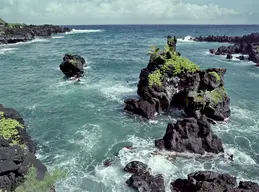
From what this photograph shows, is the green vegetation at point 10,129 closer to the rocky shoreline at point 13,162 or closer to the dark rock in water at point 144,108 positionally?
the rocky shoreline at point 13,162

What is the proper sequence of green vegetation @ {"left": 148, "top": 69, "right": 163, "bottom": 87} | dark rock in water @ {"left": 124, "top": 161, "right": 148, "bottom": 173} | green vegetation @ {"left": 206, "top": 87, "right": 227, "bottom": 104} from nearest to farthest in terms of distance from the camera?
dark rock in water @ {"left": 124, "top": 161, "right": 148, "bottom": 173} → green vegetation @ {"left": 206, "top": 87, "right": 227, "bottom": 104} → green vegetation @ {"left": 148, "top": 69, "right": 163, "bottom": 87}

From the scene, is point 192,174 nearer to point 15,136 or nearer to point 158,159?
point 158,159

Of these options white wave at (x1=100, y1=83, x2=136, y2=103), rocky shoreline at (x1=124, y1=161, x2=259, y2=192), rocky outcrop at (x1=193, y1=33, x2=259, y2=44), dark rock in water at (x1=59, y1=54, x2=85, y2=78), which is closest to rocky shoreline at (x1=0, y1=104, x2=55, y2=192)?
rocky shoreline at (x1=124, y1=161, x2=259, y2=192)

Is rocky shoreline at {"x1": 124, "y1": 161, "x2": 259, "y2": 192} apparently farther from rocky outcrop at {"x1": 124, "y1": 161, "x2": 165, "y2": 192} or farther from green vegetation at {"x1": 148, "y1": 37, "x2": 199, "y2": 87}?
green vegetation at {"x1": 148, "y1": 37, "x2": 199, "y2": 87}

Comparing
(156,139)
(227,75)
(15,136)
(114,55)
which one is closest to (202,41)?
(114,55)

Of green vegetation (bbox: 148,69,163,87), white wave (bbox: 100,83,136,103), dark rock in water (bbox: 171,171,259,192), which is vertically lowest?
dark rock in water (bbox: 171,171,259,192)

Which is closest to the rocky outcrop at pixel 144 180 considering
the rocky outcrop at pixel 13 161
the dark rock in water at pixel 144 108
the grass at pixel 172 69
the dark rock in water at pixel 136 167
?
the dark rock in water at pixel 136 167

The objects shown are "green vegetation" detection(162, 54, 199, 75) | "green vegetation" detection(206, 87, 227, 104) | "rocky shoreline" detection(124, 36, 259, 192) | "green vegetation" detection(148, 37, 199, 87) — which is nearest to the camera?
"rocky shoreline" detection(124, 36, 259, 192)

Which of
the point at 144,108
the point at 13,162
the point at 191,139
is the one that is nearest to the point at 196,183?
the point at 191,139

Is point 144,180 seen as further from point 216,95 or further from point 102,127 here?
point 216,95
